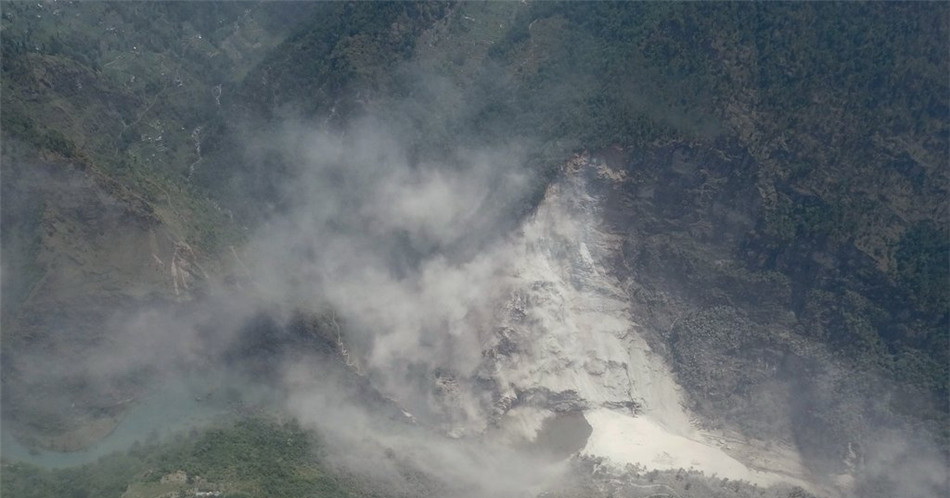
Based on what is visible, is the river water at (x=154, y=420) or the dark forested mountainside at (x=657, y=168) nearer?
the river water at (x=154, y=420)

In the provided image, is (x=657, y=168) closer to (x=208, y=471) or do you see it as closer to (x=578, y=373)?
(x=578, y=373)

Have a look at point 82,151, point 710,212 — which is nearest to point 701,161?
point 710,212

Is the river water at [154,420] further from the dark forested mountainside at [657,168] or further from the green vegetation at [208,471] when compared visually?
the dark forested mountainside at [657,168]

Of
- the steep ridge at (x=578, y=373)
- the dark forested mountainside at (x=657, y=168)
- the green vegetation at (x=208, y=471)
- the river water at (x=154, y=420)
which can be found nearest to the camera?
the green vegetation at (x=208, y=471)

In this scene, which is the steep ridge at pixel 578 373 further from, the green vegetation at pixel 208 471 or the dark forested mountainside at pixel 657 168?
the green vegetation at pixel 208 471

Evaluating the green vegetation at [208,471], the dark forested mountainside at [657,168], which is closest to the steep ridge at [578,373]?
the dark forested mountainside at [657,168]

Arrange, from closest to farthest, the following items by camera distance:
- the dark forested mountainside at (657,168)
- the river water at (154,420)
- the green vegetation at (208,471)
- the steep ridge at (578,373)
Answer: the green vegetation at (208,471), the river water at (154,420), the dark forested mountainside at (657,168), the steep ridge at (578,373)

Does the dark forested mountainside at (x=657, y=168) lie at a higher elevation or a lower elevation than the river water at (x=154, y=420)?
higher

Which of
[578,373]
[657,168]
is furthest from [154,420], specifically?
[657,168]

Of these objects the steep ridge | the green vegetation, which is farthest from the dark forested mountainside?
the green vegetation
